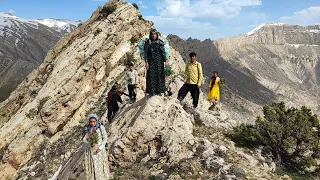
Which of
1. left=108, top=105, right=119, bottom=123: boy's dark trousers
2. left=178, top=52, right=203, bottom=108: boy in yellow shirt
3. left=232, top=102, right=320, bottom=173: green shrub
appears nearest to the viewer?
left=232, top=102, right=320, bottom=173: green shrub

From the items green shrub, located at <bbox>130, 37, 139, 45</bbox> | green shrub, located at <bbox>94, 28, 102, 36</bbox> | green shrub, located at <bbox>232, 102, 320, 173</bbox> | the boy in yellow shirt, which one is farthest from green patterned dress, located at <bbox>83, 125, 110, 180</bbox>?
green shrub, located at <bbox>94, 28, 102, 36</bbox>

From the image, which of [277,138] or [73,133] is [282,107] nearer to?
[277,138]

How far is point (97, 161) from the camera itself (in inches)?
305

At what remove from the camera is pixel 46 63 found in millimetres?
24766

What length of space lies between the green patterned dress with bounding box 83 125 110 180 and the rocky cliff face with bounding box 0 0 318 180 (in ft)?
1.58

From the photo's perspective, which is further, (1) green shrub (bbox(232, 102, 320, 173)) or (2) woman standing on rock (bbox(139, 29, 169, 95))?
(2) woman standing on rock (bbox(139, 29, 169, 95))

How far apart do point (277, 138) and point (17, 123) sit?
1455 cm

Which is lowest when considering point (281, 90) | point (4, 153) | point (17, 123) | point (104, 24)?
point (281, 90)

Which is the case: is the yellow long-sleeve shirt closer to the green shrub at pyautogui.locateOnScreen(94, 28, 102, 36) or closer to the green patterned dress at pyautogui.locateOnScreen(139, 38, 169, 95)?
the green patterned dress at pyautogui.locateOnScreen(139, 38, 169, 95)

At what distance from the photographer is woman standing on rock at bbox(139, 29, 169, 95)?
984cm

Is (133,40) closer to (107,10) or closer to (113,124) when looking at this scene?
(107,10)

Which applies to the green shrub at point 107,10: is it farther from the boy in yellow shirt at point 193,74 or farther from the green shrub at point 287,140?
the green shrub at point 287,140

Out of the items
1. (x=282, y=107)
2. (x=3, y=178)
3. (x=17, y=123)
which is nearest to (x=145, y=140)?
(x=282, y=107)

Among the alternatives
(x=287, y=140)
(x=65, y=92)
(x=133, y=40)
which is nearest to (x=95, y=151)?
(x=287, y=140)
